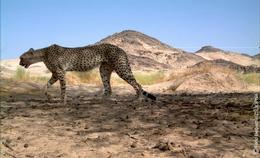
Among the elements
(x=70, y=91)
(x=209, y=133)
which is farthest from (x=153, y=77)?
(x=209, y=133)

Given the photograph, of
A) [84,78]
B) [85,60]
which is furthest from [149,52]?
[85,60]

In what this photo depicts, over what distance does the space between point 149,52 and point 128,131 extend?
36.3m

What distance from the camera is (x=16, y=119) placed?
29.1 feet

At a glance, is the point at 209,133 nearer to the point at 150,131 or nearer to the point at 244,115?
the point at 150,131

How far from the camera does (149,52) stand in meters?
43.6

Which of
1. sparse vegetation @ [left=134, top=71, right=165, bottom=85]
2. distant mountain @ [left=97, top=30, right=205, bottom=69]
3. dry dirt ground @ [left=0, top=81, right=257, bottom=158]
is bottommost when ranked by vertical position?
dry dirt ground @ [left=0, top=81, right=257, bottom=158]

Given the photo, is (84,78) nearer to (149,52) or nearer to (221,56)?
(149,52)

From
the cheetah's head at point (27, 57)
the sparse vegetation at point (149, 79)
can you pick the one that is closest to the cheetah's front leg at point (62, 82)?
the cheetah's head at point (27, 57)

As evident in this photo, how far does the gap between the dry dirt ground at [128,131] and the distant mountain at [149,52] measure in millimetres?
25899

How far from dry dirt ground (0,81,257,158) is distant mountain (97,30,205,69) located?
25.9 metres

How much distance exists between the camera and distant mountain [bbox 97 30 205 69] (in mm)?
39000

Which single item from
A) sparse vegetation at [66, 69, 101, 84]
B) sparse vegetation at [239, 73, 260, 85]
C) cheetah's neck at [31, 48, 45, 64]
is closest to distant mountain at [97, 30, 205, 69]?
sparse vegetation at [66, 69, 101, 84]

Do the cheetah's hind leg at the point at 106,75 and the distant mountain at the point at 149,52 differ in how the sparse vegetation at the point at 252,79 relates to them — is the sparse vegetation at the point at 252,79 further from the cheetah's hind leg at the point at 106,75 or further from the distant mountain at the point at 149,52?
the distant mountain at the point at 149,52

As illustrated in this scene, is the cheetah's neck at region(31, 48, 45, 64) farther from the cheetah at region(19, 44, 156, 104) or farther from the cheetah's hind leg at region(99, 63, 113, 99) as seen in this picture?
the cheetah's hind leg at region(99, 63, 113, 99)
